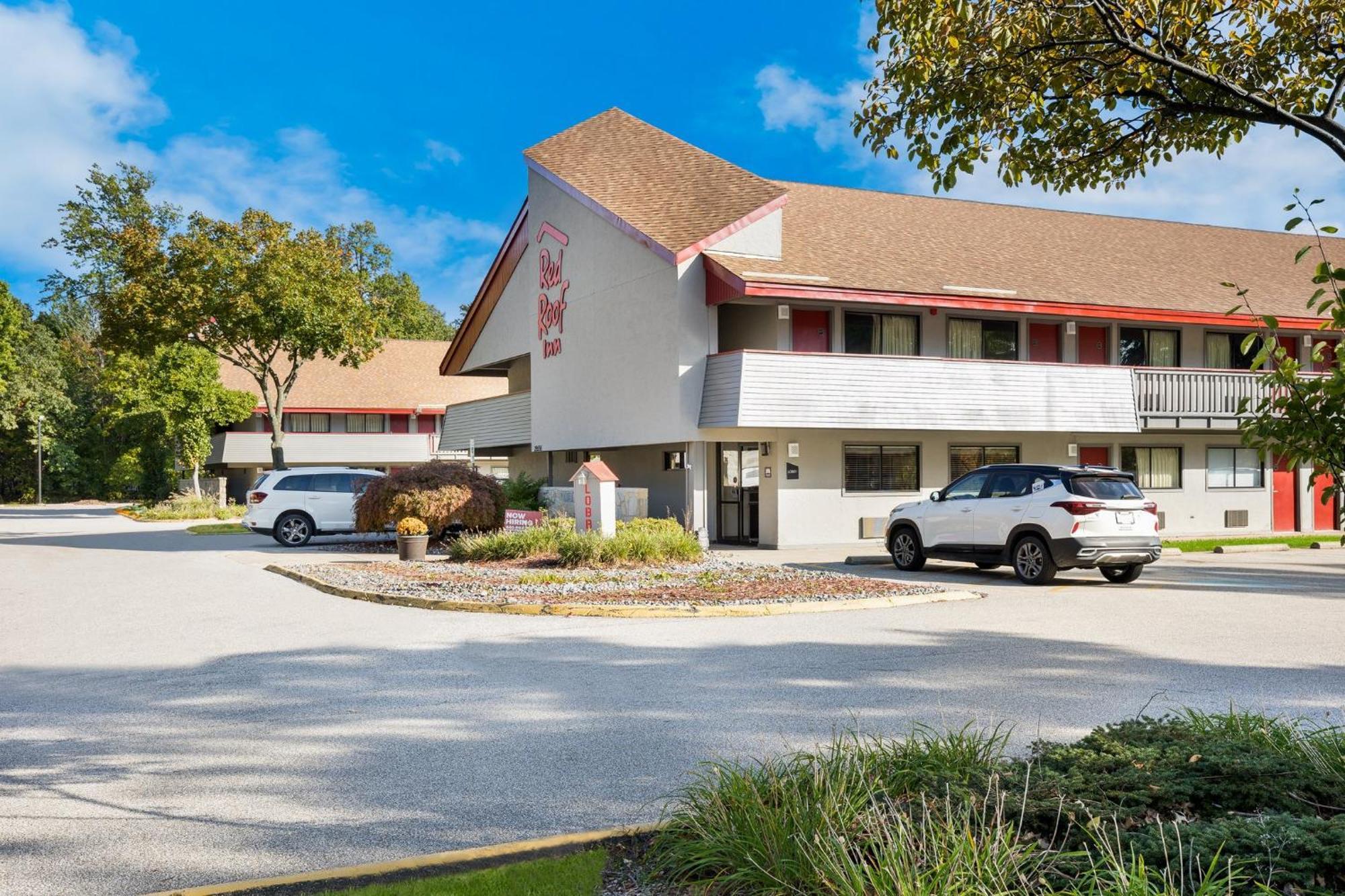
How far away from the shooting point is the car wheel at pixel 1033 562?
676 inches

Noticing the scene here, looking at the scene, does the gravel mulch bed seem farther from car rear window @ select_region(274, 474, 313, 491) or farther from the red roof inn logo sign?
the red roof inn logo sign

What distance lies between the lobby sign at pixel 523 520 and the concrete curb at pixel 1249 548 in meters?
14.5

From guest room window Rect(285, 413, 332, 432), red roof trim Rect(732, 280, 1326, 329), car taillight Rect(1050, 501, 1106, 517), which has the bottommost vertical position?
car taillight Rect(1050, 501, 1106, 517)

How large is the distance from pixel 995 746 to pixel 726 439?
774 inches

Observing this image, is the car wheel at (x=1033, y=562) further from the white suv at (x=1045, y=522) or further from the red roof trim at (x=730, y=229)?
the red roof trim at (x=730, y=229)

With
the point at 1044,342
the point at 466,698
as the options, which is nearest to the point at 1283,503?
the point at 1044,342

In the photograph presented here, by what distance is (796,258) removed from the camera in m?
27.0

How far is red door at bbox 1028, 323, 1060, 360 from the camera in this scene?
2977cm

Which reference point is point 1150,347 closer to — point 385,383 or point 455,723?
point 455,723

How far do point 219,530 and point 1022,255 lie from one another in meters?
26.2

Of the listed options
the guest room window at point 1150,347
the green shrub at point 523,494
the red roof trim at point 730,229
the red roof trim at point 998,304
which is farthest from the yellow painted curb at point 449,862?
the guest room window at point 1150,347

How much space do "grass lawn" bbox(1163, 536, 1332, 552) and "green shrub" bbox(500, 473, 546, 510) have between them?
48.6 ft

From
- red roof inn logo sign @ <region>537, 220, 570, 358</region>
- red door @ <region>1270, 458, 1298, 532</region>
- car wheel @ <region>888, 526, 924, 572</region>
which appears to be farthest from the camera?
red roof inn logo sign @ <region>537, 220, 570, 358</region>

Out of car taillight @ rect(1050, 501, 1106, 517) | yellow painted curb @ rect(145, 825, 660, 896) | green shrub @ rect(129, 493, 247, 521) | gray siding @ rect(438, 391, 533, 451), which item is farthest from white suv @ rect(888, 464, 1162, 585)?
green shrub @ rect(129, 493, 247, 521)
